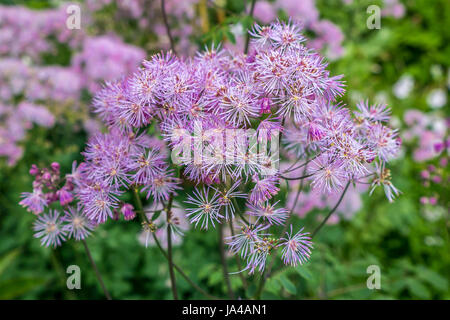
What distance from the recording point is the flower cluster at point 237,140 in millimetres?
1001

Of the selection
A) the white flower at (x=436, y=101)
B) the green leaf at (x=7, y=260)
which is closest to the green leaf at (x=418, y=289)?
the green leaf at (x=7, y=260)

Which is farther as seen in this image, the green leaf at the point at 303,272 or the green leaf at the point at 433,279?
the green leaf at the point at 433,279

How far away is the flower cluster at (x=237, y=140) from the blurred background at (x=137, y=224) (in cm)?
48

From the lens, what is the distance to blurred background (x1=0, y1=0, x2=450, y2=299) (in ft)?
6.33

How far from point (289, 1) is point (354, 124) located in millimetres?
1699

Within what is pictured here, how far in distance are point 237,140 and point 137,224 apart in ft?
5.51

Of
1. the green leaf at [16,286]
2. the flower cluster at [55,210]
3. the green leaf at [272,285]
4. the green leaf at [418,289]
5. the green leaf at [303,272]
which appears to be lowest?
the green leaf at [418,289]

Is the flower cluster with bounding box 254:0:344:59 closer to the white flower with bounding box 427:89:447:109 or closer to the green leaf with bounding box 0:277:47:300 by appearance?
the white flower with bounding box 427:89:447:109

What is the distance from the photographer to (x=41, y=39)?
108 inches

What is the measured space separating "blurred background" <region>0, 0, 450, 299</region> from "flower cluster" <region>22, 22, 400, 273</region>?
0.48 m

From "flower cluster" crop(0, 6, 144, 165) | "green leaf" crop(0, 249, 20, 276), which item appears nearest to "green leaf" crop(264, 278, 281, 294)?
"green leaf" crop(0, 249, 20, 276)

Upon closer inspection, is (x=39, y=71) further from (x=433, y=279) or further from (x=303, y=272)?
(x=433, y=279)

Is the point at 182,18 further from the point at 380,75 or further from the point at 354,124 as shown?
the point at 380,75

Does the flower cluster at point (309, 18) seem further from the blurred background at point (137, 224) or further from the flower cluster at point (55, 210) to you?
the flower cluster at point (55, 210)
